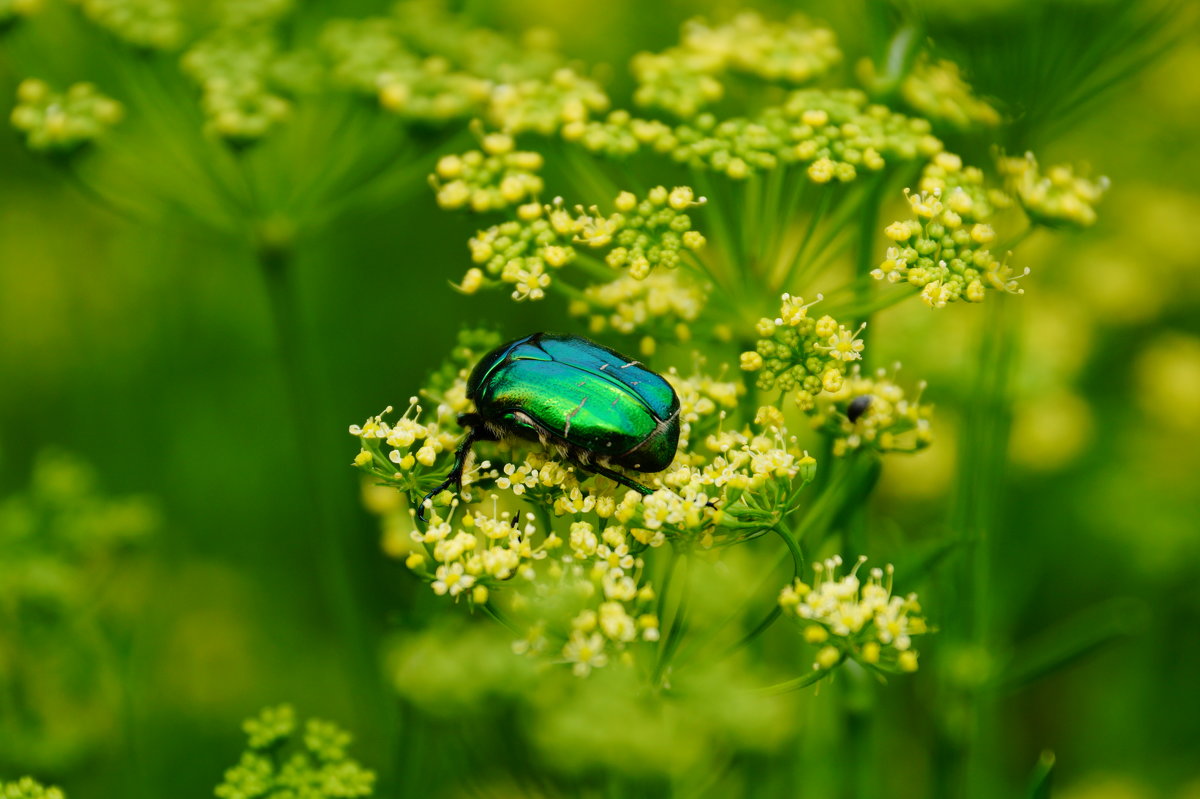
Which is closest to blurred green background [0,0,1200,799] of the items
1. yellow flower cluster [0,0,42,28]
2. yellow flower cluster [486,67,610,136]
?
yellow flower cluster [0,0,42,28]

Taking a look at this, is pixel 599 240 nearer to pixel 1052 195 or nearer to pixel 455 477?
pixel 455 477

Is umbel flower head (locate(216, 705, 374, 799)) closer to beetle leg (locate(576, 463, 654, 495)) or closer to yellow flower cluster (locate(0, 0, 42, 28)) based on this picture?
beetle leg (locate(576, 463, 654, 495))

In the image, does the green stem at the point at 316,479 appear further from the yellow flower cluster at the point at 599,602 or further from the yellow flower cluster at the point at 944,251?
the yellow flower cluster at the point at 944,251

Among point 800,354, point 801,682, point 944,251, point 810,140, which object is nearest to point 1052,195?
point 944,251

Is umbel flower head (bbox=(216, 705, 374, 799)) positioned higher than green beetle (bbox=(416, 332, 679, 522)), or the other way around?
green beetle (bbox=(416, 332, 679, 522))

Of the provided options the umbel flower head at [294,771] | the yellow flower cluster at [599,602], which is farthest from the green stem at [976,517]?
the umbel flower head at [294,771]

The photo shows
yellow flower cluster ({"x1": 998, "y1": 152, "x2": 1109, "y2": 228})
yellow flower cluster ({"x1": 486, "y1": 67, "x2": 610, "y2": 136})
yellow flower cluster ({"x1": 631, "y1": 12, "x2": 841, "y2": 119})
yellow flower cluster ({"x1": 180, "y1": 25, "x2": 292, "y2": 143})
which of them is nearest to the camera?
yellow flower cluster ({"x1": 998, "y1": 152, "x2": 1109, "y2": 228})
